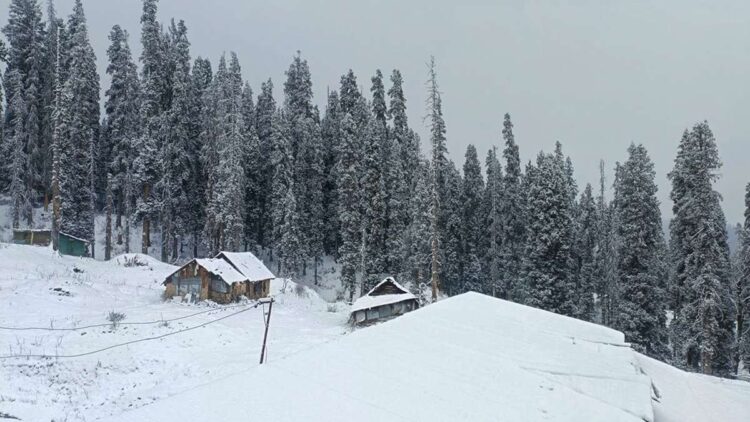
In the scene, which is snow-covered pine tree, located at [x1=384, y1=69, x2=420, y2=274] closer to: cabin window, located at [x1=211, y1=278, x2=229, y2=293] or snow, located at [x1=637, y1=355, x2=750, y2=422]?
cabin window, located at [x1=211, y1=278, x2=229, y2=293]

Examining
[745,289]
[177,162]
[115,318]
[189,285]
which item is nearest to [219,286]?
[189,285]

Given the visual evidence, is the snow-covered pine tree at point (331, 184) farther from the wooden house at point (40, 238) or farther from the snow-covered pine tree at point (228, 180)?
the wooden house at point (40, 238)

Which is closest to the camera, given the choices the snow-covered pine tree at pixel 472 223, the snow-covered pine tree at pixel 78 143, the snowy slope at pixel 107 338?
the snowy slope at pixel 107 338

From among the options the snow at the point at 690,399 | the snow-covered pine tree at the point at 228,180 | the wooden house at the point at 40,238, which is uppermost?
the snow-covered pine tree at the point at 228,180

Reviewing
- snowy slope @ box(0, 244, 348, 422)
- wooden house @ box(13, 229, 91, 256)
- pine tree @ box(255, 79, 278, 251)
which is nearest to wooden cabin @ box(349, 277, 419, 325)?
snowy slope @ box(0, 244, 348, 422)

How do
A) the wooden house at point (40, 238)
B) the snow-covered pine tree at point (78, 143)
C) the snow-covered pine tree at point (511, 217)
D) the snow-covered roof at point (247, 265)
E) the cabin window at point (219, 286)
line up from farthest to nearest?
the snow-covered pine tree at point (511, 217), the snow-covered pine tree at point (78, 143), the wooden house at point (40, 238), the snow-covered roof at point (247, 265), the cabin window at point (219, 286)

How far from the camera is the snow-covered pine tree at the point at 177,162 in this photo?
47500mm

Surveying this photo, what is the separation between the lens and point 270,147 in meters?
56.4

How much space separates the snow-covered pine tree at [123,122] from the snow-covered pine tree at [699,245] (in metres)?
48.3

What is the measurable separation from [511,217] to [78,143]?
156 feet

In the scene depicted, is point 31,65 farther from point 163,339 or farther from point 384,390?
point 384,390

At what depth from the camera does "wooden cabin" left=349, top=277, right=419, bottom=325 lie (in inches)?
1336

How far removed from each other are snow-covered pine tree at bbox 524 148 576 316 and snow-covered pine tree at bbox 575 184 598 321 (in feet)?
25.6

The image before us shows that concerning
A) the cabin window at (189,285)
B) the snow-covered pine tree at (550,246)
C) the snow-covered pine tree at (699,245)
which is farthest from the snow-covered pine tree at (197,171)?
the snow-covered pine tree at (699,245)
